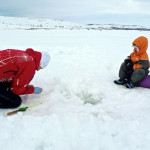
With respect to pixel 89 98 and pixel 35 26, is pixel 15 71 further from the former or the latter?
pixel 35 26

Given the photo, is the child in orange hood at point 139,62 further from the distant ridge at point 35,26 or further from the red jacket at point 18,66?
the distant ridge at point 35,26

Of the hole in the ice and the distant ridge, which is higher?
the distant ridge

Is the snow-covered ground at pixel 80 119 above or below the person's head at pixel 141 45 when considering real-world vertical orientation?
below

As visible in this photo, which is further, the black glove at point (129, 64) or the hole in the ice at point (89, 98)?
the black glove at point (129, 64)

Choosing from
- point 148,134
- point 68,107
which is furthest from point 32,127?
point 148,134

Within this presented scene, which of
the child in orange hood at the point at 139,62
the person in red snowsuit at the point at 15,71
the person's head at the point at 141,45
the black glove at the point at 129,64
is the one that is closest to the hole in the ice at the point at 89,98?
the child in orange hood at the point at 139,62

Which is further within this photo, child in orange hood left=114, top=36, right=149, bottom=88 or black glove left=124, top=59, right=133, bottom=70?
black glove left=124, top=59, right=133, bottom=70

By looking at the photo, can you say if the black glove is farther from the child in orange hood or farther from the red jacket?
the red jacket

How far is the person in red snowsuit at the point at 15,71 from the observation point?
2.75 metres

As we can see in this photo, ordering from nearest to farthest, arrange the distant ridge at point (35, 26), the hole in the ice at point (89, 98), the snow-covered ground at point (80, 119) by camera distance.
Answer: the snow-covered ground at point (80, 119) → the hole in the ice at point (89, 98) → the distant ridge at point (35, 26)

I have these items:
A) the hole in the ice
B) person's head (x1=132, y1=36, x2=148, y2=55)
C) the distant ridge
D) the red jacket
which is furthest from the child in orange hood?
the distant ridge

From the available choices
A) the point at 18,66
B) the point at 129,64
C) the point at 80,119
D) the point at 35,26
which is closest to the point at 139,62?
the point at 129,64

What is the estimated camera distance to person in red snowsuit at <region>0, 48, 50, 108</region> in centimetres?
275

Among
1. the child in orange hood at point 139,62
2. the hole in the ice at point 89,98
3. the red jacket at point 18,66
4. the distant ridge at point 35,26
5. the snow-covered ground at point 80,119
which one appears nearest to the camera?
the snow-covered ground at point 80,119
